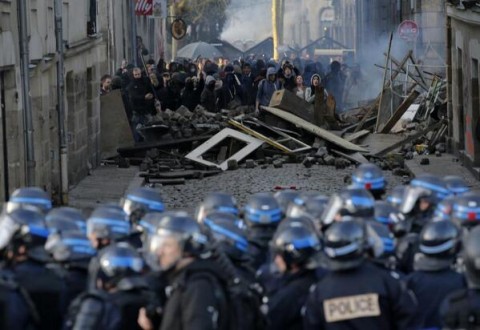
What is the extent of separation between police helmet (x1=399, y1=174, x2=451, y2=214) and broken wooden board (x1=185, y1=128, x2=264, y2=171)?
18.3m

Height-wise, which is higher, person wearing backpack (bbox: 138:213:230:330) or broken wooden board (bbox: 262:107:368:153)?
person wearing backpack (bbox: 138:213:230:330)

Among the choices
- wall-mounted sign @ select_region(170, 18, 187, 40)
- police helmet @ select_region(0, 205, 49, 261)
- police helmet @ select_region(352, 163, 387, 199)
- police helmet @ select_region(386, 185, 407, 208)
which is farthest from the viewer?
wall-mounted sign @ select_region(170, 18, 187, 40)

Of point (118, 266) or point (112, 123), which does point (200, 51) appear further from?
point (118, 266)

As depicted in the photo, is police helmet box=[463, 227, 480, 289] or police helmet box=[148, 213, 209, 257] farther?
police helmet box=[148, 213, 209, 257]

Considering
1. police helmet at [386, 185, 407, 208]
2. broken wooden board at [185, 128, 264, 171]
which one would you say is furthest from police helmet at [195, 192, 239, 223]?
broken wooden board at [185, 128, 264, 171]

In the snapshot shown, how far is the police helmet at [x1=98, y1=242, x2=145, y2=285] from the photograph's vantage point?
1016cm

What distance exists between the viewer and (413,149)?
113ft

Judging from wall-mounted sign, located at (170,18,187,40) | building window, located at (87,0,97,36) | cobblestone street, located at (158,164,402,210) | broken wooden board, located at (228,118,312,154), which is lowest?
cobblestone street, located at (158,164,402,210)

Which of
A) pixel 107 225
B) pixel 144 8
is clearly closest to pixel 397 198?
pixel 107 225

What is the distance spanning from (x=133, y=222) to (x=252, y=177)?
17.1m

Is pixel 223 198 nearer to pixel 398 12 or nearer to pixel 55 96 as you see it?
pixel 55 96

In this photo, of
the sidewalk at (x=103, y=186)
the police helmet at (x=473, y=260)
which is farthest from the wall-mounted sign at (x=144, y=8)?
the police helmet at (x=473, y=260)

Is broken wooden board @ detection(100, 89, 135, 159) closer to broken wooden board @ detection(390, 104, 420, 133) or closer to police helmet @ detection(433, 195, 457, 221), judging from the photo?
broken wooden board @ detection(390, 104, 420, 133)

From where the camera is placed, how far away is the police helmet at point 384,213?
1298 centimetres
